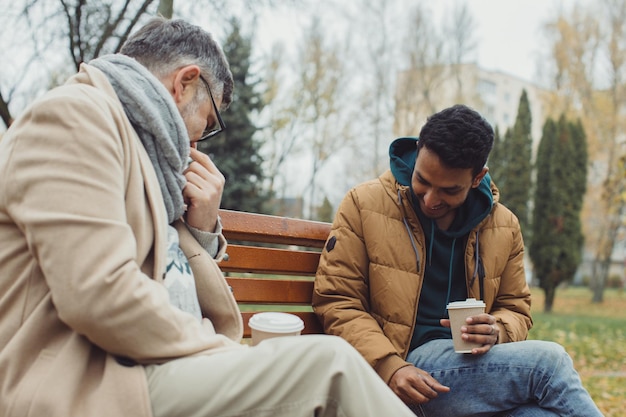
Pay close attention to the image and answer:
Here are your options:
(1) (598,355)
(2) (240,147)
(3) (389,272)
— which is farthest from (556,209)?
(3) (389,272)

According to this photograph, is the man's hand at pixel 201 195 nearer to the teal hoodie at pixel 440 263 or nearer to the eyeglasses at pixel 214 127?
the eyeglasses at pixel 214 127

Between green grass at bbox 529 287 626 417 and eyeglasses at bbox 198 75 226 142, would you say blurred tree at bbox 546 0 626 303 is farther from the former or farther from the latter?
eyeglasses at bbox 198 75 226 142

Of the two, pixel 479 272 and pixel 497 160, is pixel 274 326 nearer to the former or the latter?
pixel 479 272

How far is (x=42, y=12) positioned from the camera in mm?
6266

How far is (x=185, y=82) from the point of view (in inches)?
73.7

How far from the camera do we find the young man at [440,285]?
87.2 inches

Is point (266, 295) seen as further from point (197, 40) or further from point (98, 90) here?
point (98, 90)

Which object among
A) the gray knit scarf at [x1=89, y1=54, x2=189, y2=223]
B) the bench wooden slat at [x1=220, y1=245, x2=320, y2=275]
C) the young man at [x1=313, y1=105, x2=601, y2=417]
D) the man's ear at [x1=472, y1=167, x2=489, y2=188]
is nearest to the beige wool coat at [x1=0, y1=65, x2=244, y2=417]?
the gray knit scarf at [x1=89, y1=54, x2=189, y2=223]

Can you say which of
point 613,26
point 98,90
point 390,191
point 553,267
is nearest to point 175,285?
point 98,90

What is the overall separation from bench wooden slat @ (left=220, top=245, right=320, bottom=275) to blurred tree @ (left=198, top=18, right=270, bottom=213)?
14.3m

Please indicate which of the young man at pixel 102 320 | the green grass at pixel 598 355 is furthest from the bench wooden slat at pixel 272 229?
the green grass at pixel 598 355

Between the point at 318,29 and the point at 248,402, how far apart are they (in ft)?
78.5

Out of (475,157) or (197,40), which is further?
(475,157)

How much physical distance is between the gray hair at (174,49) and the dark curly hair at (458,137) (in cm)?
99
